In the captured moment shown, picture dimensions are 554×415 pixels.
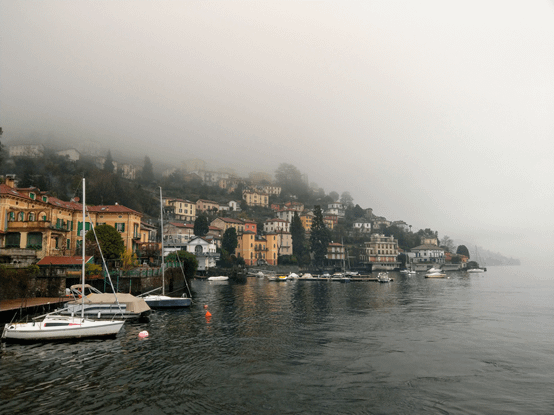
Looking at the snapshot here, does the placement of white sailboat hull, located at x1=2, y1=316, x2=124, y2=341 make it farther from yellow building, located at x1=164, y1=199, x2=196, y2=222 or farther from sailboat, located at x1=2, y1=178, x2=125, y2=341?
yellow building, located at x1=164, y1=199, x2=196, y2=222

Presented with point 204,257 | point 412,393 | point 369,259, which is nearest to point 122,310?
point 412,393

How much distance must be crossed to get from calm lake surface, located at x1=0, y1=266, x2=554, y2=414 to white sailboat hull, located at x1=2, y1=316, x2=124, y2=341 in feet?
2.08

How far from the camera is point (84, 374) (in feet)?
64.6

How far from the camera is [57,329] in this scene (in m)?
25.7

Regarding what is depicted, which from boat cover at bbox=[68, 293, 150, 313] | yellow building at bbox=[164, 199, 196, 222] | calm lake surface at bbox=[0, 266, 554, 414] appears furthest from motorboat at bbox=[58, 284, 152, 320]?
yellow building at bbox=[164, 199, 196, 222]

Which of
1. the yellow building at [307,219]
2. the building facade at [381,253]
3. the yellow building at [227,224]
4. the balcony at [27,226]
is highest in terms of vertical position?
the yellow building at [307,219]

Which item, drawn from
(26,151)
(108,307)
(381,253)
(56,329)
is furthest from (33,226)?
(381,253)

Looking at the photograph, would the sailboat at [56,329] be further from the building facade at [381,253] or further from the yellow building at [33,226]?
the building facade at [381,253]

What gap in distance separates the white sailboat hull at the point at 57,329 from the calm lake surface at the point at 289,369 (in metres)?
0.63

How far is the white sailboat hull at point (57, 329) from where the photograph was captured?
2514cm

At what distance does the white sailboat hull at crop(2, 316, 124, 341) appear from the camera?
25.1m

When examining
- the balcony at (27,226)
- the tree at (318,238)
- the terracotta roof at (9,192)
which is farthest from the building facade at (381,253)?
the terracotta roof at (9,192)

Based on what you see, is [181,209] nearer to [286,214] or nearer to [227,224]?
[227,224]

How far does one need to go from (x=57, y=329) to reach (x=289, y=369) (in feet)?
53.3
